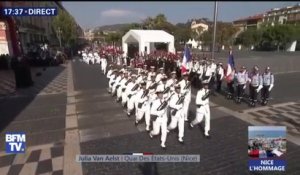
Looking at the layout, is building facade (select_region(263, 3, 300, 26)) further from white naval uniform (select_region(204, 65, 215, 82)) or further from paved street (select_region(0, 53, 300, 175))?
paved street (select_region(0, 53, 300, 175))

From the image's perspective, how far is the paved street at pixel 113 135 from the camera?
777cm

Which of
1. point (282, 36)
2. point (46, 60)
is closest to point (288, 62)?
point (46, 60)

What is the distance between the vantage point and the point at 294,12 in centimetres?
8562

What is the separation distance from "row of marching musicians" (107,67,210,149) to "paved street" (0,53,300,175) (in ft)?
1.52

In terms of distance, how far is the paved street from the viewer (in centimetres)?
777

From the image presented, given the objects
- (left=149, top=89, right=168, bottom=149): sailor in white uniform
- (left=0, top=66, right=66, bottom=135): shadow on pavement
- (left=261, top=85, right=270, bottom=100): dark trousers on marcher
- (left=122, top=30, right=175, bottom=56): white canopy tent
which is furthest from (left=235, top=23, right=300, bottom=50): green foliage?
(left=149, top=89, right=168, bottom=149): sailor in white uniform

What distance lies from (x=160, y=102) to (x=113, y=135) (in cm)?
228

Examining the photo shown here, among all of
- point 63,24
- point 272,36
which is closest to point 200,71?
point 63,24

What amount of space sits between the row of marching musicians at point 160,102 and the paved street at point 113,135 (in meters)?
0.46

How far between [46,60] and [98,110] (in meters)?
26.0

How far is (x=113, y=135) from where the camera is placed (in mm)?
10352

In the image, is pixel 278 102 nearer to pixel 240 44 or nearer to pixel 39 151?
pixel 39 151
